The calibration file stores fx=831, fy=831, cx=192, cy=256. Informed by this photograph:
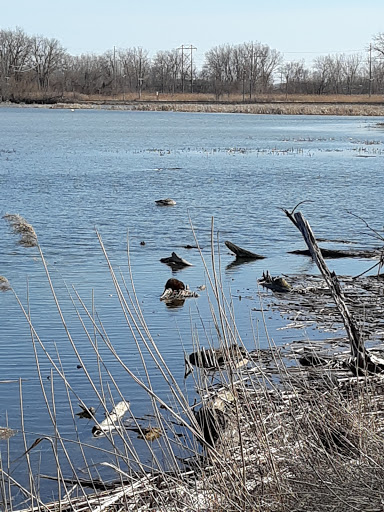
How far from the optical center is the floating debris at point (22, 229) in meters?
12.3

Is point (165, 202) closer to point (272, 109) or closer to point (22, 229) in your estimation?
point (22, 229)

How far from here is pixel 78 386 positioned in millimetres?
6125

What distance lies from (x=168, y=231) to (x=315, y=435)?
10.4m

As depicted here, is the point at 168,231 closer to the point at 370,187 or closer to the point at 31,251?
the point at 31,251

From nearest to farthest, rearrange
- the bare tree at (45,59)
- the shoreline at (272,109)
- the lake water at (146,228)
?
the lake water at (146,228)
the shoreline at (272,109)
the bare tree at (45,59)

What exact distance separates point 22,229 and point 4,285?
162 inches

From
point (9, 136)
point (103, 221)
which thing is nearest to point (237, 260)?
point (103, 221)

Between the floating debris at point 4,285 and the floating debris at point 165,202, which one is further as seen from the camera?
the floating debris at point 165,202

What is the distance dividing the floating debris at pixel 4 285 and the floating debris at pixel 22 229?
76.9 inches

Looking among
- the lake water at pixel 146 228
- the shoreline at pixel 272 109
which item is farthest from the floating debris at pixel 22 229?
the shoreline at pixel 272 109

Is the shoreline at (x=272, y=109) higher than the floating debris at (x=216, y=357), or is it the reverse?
the floating debris at (x=216, y=357)

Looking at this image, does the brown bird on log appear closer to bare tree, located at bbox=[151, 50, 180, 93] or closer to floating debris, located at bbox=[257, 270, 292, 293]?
floating debris, located at bbox=[257, 270, 292, 293]

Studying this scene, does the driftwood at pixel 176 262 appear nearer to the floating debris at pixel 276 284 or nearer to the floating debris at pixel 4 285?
the floating debris at pixel 276 284

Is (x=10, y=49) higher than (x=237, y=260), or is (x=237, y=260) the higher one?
(x=10, y=49)
